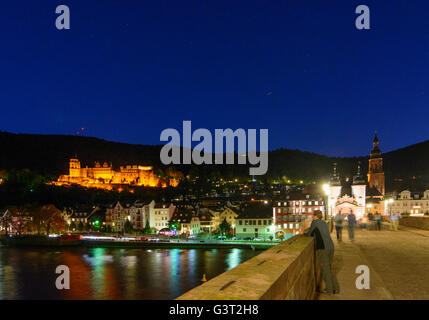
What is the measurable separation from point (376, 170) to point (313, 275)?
318 ft

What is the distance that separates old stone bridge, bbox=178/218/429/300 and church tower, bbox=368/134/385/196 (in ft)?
288

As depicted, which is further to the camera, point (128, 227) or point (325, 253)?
point (128, 227)

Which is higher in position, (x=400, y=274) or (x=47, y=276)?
(x=400, y=274)

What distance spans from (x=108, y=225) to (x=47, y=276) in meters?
52.7

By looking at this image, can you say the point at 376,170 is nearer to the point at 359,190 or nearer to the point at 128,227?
the point at 359,190

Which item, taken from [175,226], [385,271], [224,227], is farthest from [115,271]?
[385,271]

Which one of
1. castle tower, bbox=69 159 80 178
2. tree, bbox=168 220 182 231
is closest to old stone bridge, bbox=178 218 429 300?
tree, bbox=168 220 182 231

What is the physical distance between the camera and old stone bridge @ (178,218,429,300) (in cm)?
296

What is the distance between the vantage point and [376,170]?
94500 millimetres

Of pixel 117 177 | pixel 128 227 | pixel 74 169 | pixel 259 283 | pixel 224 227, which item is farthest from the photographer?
pixel 74 169

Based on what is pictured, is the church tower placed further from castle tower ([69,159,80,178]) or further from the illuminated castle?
castle tower ([69,159,80,178])

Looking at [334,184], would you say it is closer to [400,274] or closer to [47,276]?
[47,276]

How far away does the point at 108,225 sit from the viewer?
94.0 meters

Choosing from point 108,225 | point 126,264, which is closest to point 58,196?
point 108,225
